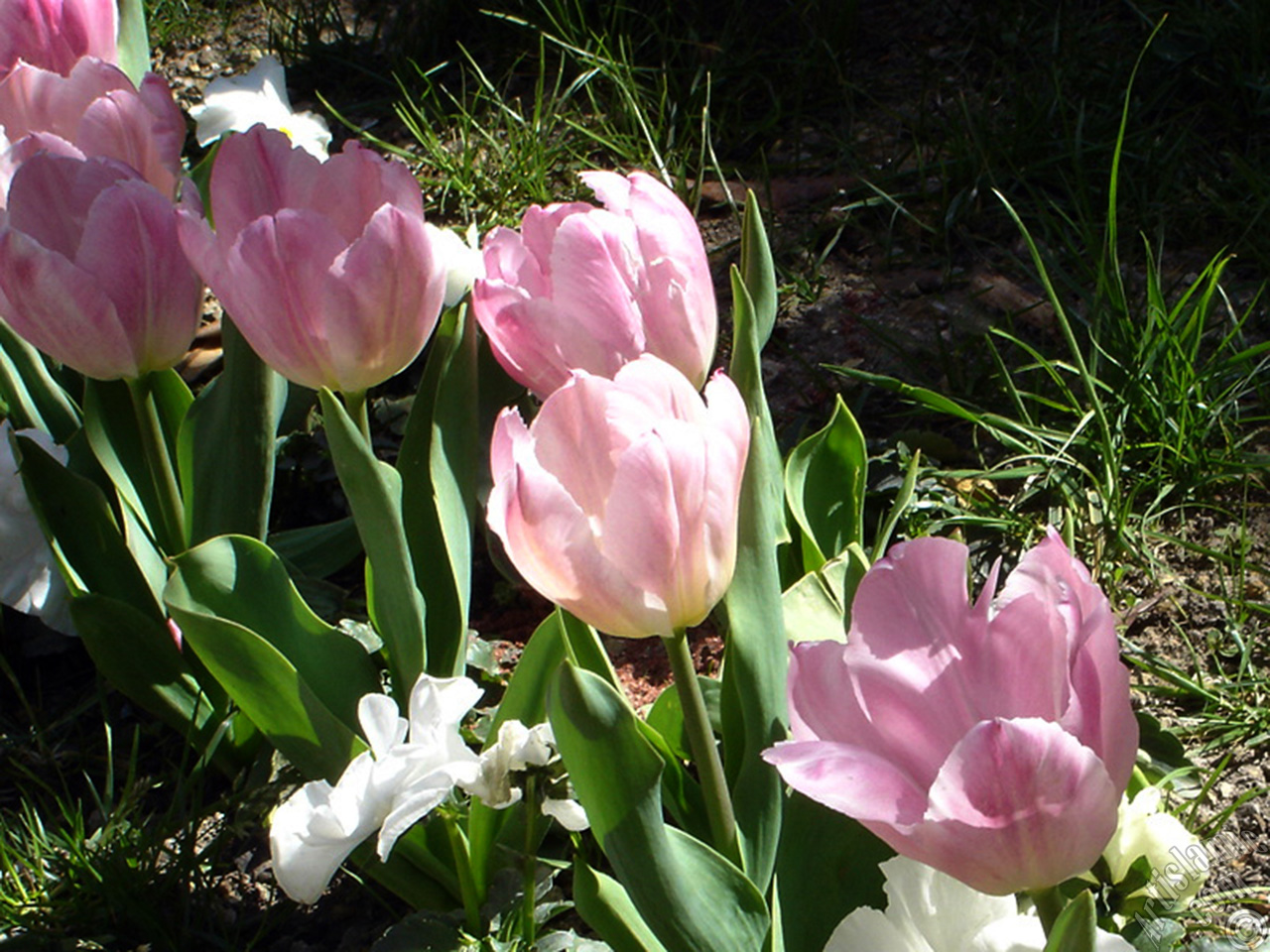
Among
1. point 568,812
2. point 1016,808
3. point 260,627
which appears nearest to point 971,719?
point 1016,808

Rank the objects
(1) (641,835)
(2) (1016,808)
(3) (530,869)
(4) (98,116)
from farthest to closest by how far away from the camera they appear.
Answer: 1. (4) (98,116)
2. (3) (530,869)
3. (1) (641,835)
4. (2) (1016,808)

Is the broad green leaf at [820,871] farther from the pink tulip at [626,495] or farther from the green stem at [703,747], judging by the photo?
the pink tulip at [626,495]

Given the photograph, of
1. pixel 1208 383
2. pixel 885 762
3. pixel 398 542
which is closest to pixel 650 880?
pixel 885 762

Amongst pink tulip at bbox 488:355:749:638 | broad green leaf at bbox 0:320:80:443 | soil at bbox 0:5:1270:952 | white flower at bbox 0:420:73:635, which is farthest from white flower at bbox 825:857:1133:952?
broad green leaf at bbox 0:320:80:443

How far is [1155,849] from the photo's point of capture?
950 mm

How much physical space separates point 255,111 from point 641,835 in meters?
1.53

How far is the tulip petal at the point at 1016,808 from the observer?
0.62 m

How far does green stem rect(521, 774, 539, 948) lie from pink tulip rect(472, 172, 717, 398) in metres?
0.30

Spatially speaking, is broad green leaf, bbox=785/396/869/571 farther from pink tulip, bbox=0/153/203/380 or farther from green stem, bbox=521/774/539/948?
pink tulip, bbox=0/153/203/380

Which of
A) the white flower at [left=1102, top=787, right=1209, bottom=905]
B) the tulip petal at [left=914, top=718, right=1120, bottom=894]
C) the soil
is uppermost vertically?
the tulip petal at [left=914, top=718, right=1120, bottom=894]

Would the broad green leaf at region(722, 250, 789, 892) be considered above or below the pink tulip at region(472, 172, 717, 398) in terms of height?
below

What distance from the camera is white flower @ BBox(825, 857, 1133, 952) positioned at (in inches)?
31.9

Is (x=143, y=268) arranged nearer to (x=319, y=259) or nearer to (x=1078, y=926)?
(x=319, y=259)

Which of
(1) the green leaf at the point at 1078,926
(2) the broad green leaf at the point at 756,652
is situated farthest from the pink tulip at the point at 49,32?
(1) the green leaf at the point at 1078,926
